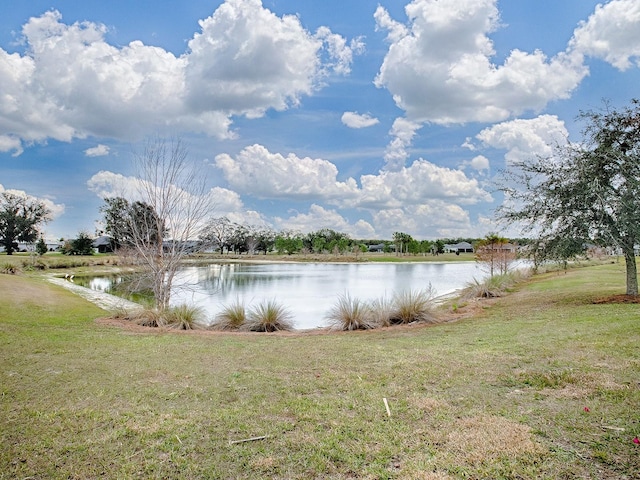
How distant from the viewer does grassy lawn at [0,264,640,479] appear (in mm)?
3230

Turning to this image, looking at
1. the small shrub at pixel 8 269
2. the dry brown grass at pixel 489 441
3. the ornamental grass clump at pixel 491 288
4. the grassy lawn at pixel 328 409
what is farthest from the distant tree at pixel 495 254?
the small shrub at pixel 8 269

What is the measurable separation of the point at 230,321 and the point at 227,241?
86695 mm

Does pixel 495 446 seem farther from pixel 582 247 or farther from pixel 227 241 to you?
pixel 227 241

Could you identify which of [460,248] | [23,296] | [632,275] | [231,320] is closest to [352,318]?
[231,320]

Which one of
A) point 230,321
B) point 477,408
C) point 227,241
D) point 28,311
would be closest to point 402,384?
point 477,408

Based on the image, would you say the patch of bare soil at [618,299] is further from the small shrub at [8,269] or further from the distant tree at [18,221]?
the distant tree at [18,221]

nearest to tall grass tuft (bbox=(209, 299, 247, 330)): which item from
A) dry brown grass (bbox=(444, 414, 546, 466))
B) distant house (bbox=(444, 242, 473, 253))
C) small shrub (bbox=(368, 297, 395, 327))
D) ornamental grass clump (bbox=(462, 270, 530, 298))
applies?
small shrub (bbox=(368, 297, 395, 327))

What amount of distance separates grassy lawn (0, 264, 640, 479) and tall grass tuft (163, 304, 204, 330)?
149 inches

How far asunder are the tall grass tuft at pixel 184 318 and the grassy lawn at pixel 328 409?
3784mm

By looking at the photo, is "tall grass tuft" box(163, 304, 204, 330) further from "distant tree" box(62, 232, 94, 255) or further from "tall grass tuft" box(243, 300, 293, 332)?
"distant tree" box(62, 232, 94, 255)

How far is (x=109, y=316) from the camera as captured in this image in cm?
1326

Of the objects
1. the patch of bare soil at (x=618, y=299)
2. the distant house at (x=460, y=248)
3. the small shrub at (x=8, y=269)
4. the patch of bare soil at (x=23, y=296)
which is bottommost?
the patch of bare soil at (x=23, y=296)

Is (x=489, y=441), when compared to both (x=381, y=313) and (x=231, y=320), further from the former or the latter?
(x=231, y=320)

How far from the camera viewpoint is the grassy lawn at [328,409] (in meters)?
3.23
